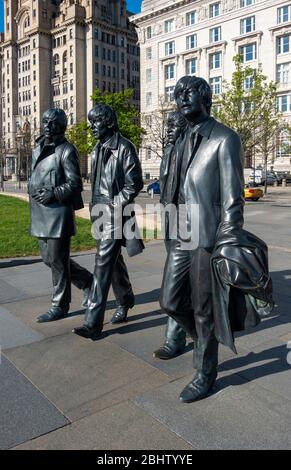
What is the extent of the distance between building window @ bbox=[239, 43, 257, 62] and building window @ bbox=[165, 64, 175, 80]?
10610 mm

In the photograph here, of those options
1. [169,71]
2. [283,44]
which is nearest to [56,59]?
[169,71]

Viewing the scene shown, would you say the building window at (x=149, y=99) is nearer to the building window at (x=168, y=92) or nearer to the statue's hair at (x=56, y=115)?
the building window at (x=168, y=92)

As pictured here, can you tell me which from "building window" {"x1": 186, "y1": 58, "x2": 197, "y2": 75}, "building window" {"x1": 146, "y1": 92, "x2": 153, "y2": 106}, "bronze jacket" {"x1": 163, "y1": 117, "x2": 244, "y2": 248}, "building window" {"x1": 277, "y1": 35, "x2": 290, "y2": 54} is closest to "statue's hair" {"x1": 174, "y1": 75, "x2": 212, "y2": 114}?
"bronze jacket" {"x1": 163, "y1": 117, "x2": 244, "y2": 248}

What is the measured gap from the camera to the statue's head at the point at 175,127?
13.4 feet

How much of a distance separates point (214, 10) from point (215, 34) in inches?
111

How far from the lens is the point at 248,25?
172 feet

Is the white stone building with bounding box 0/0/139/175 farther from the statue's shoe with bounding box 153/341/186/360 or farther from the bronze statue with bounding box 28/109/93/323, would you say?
the statue's shoe with bounding box 153/341/186/360

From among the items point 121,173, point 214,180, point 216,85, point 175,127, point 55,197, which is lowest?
point 55,197

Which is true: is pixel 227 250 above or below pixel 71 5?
below

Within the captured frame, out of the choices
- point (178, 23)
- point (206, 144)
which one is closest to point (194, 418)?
point (206, 144)

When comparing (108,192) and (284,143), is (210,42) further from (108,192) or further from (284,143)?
(108,192)
